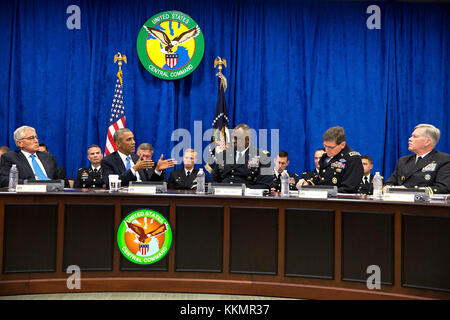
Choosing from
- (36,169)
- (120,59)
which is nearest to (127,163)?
(36,169)

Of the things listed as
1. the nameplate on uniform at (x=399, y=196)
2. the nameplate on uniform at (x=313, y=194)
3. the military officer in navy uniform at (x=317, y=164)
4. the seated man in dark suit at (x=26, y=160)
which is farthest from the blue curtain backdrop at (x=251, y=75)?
the nameplate on uniform at (x=399, y=196)

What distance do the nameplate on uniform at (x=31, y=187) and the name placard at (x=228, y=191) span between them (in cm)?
143

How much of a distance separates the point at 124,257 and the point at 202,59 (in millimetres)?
3519

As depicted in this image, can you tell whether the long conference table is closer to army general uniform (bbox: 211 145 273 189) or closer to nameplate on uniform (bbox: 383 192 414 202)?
nameplate on uniform (bbox: 383 192 414 202)

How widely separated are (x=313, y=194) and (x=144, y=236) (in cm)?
144

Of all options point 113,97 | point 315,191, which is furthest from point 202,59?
point 315,191

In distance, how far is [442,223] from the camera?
9.05 ft

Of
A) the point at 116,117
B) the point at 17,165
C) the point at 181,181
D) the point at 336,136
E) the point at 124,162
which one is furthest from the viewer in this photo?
the point at 116,117

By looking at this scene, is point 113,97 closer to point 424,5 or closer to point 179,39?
point 179,39

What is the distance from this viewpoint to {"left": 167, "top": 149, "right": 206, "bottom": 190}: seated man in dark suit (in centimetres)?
486

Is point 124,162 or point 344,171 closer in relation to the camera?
point 344,171

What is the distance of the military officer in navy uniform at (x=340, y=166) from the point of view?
129 inches

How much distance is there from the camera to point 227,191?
3270 mm

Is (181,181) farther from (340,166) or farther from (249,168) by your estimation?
(340,166)
